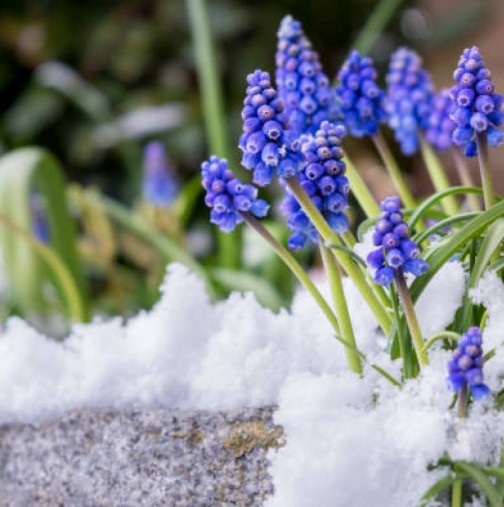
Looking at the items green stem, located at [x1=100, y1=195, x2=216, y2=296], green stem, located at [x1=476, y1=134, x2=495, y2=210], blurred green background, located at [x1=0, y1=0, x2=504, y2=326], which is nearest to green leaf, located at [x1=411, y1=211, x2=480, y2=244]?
green stem, located at [x1=476, y1=134, x2=495, y2=210]

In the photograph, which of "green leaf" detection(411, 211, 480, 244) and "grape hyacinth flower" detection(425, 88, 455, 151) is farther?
"grape hyacinth flower" detection(425, 88, 455, 151)

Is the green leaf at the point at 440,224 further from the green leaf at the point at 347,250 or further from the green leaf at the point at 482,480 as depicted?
the green leaf at the point at 482,480

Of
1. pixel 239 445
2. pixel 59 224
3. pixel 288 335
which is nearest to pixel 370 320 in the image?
pixel 288 335

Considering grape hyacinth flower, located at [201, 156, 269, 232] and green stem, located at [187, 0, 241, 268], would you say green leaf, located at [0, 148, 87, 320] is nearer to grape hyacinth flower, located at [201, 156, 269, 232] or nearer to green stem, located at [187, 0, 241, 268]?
green stem, located at [187, 0, 241, 268]

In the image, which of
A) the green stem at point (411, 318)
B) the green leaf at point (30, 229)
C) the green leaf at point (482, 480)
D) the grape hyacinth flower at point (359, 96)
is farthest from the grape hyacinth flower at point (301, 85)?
the green leaf at point (30, 229)

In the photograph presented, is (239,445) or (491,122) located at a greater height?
(491,122)

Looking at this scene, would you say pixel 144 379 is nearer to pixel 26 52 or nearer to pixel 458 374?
pixel 458 374
